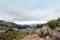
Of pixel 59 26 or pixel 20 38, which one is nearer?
pixel 20 38

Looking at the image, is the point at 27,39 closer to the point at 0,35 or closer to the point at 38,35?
→ the point at 38,35

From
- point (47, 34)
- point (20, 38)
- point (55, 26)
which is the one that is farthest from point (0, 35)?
point (55, 26)

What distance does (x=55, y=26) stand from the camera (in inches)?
1886

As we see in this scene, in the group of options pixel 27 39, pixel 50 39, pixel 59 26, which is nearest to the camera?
pixel 50 39

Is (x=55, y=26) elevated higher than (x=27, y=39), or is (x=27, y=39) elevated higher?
(x=55, y=26)

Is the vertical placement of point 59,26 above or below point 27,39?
above

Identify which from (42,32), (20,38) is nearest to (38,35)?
(42,32)

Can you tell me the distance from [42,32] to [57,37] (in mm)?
4530

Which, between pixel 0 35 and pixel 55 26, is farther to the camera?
pixel 55 26

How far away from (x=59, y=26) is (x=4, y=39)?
15.7 meters

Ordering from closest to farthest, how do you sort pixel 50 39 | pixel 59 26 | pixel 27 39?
1. pixel 50 39
2. pixel 27 39
3. pixel 59 26

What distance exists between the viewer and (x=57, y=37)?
38469mm

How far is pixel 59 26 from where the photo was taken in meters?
47.2

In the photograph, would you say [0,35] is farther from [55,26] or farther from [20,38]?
[55,26]
